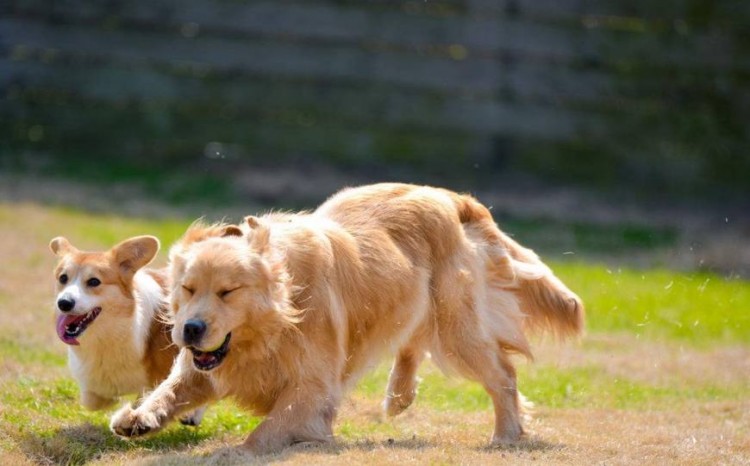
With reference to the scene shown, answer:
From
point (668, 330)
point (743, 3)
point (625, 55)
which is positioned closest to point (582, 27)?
point (625, 55)

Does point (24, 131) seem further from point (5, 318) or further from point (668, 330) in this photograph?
point (668, 330)

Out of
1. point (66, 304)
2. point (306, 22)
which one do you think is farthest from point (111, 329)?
point (306, 22)

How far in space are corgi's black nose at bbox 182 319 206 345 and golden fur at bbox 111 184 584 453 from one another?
0.01 meters

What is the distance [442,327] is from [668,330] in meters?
4.19

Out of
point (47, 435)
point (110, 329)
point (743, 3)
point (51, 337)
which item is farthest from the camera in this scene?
point (743, 3)

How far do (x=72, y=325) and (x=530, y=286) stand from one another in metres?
2.64

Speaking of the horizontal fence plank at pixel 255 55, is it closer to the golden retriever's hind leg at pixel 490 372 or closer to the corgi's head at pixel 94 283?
the corgi's head at pixel 94 283

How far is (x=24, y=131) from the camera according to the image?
15.8 meters

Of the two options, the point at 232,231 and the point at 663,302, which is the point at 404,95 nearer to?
the point at 663,302

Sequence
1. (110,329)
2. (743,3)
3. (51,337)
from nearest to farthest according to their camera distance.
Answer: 1. (110,329)
2. (51,337)
3. (743,3)

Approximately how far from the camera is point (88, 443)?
6379 mm

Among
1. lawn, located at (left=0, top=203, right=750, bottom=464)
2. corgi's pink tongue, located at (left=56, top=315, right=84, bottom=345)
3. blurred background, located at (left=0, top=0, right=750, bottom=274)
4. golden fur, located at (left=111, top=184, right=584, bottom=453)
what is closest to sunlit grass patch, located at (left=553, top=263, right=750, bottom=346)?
lawn, located at (left=0, top=203, right=750, bottom=464)

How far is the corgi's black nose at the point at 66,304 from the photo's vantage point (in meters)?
6.59

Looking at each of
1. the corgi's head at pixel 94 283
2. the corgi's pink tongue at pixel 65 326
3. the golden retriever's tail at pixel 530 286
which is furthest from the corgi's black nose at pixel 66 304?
the golden retriever's tail at pixel 530 286
